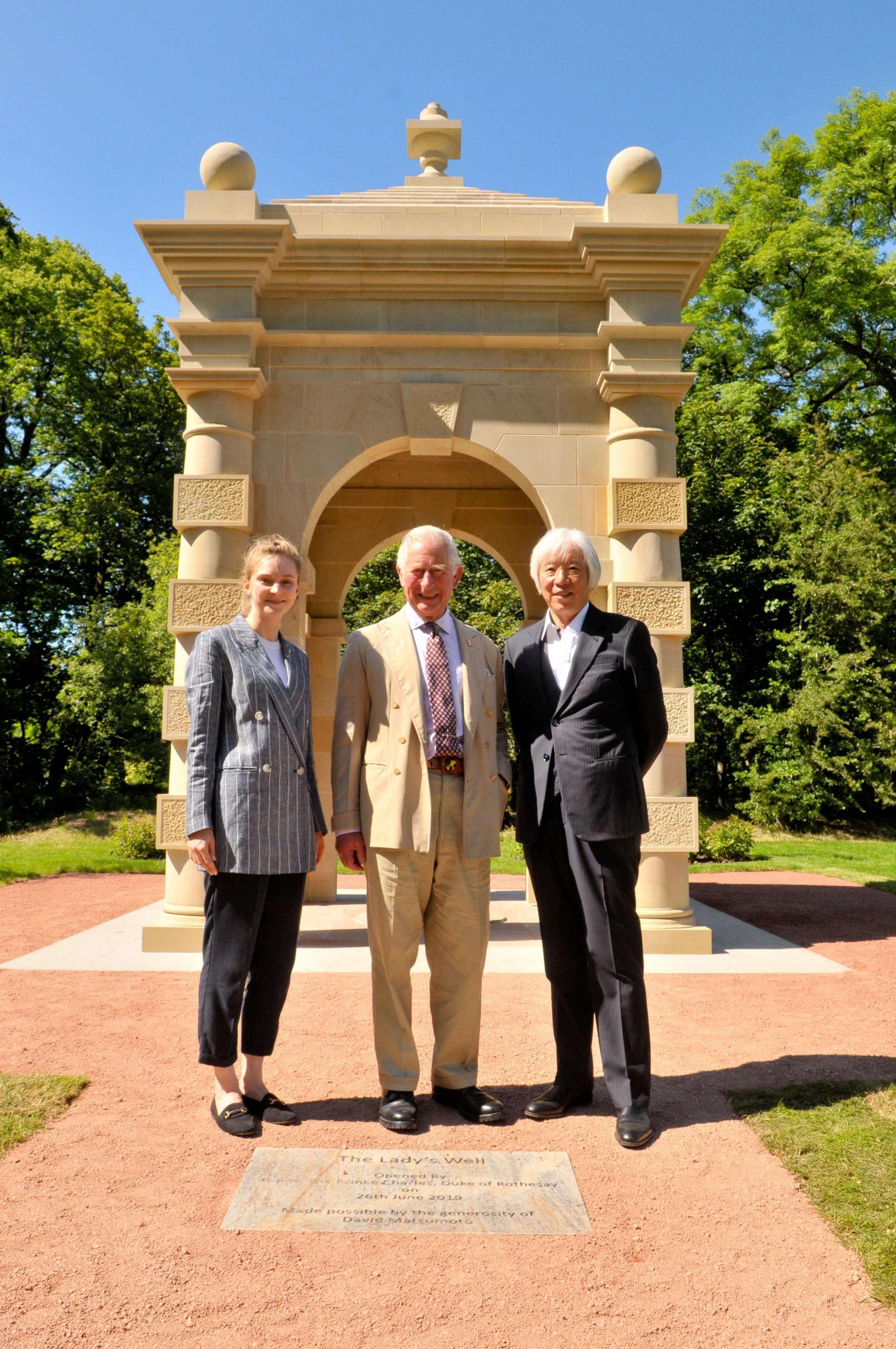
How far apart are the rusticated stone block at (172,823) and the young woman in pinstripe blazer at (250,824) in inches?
130

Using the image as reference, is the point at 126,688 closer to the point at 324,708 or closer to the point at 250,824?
the point at 324,708

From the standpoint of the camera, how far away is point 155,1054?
468cm

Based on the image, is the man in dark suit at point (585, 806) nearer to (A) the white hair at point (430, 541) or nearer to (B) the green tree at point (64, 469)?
(A) the white hair at point (430, 541)

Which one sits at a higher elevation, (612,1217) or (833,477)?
(833,477)

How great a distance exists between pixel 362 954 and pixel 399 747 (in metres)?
3.52

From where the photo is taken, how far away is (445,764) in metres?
3.90

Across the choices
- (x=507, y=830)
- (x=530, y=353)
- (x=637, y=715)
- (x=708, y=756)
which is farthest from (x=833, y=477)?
(x=637, y=715)

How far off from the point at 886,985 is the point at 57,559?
22.1 meters

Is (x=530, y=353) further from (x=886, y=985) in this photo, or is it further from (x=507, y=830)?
(x=507, y=830)

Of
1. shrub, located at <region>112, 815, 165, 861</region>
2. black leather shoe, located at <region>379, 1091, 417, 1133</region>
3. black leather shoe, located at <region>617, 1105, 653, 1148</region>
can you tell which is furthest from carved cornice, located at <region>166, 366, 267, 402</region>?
shrub, located at <region>112, 815, 165, 861</region>

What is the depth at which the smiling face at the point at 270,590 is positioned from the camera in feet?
12.8

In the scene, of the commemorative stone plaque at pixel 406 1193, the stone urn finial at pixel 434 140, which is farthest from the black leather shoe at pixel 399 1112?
A: the stone urn finial at pixel 434 140

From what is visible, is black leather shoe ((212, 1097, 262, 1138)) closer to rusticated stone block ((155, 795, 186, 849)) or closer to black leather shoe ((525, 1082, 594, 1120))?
black leather shoe ((525, 1082, 594, 1120))

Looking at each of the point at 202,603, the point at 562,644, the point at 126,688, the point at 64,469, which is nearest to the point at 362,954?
the point at 202,603
